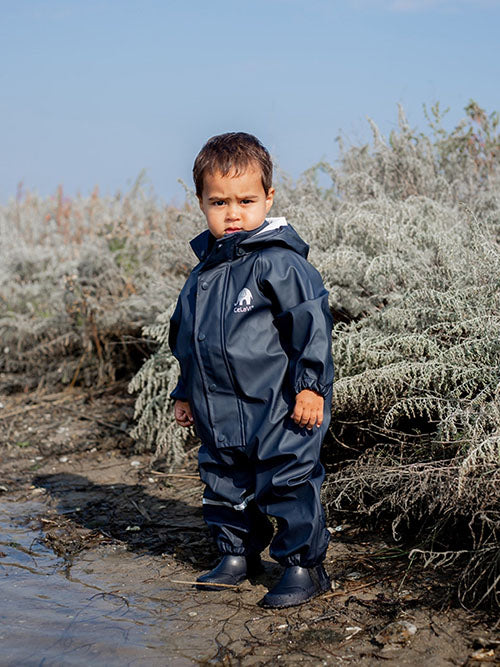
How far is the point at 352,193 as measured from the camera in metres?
5.36

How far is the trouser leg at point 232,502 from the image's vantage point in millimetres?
2719

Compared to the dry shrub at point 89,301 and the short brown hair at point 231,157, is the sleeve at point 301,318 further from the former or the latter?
the dry shrub at point 89,301

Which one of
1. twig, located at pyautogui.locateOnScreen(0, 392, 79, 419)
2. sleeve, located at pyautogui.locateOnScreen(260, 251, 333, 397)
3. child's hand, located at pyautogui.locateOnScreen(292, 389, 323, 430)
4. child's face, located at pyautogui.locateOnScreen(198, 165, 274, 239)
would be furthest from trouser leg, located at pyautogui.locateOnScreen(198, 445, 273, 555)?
twig, located at pyautogui.locateOnScreen(0, 392, 79, 419)

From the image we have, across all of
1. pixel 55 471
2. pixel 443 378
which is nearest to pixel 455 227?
pixel 443 378

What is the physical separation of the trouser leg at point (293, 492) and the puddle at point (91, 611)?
0.43 meters

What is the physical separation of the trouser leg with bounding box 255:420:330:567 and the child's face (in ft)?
2.47

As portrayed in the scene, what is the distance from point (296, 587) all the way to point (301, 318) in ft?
3.09

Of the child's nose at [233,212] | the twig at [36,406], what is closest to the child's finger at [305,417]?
the child's nose at [233,212]

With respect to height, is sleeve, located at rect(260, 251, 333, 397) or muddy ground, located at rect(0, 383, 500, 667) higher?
sleeve, located at rect(260, 251, 333, 397)

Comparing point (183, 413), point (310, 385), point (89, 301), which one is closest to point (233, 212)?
point (310, 385)

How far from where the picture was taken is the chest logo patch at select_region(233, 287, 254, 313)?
8.59 ft

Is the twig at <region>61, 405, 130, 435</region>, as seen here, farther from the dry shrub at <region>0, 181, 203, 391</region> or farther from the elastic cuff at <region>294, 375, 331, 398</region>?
the elastic cuff at <region>294, 375, 331, 398</region>

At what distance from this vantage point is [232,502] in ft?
8.95

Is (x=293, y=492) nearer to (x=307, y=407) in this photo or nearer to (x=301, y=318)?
(x=307, y=407)
